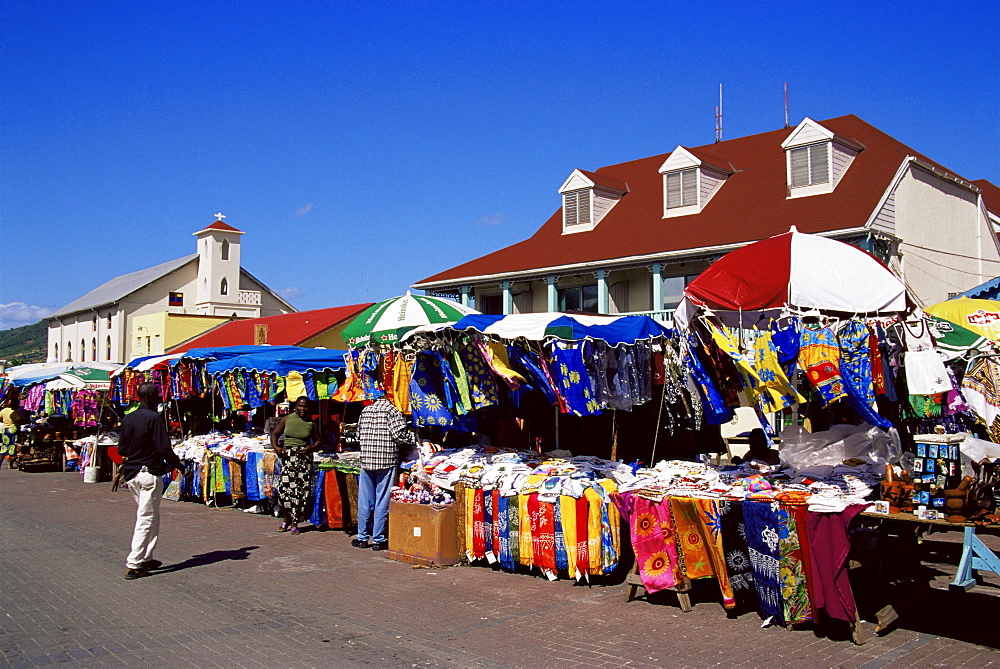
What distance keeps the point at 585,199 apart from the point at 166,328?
2340 centimetres

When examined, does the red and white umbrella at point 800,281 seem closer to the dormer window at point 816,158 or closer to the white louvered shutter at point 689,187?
the dormer window at point 816,158

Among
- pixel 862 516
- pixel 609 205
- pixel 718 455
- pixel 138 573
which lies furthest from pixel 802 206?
pixel 138 573

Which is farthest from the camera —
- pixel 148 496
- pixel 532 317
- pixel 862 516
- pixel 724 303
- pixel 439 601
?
pixel 532 317

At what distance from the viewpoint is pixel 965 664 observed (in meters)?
5.68

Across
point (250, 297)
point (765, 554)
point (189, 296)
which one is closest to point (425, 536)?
point (765, 554)

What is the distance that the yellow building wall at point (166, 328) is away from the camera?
40062 millimetres

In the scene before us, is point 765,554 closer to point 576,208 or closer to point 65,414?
point 576,208

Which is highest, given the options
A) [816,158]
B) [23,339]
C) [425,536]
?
[23,339]

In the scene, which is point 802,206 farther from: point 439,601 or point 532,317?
point 439,601

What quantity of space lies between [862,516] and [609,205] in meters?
21.1

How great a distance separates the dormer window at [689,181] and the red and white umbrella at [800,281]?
15456 mm

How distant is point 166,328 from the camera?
131ft

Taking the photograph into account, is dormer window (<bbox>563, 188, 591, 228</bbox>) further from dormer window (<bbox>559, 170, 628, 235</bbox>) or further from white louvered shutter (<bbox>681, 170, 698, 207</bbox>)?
white louvered shutter (<bbox>681, 170, 698, 207</bbox>)

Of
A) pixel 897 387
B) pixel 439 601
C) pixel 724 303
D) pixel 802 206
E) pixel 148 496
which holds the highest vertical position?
pixel 802 206
